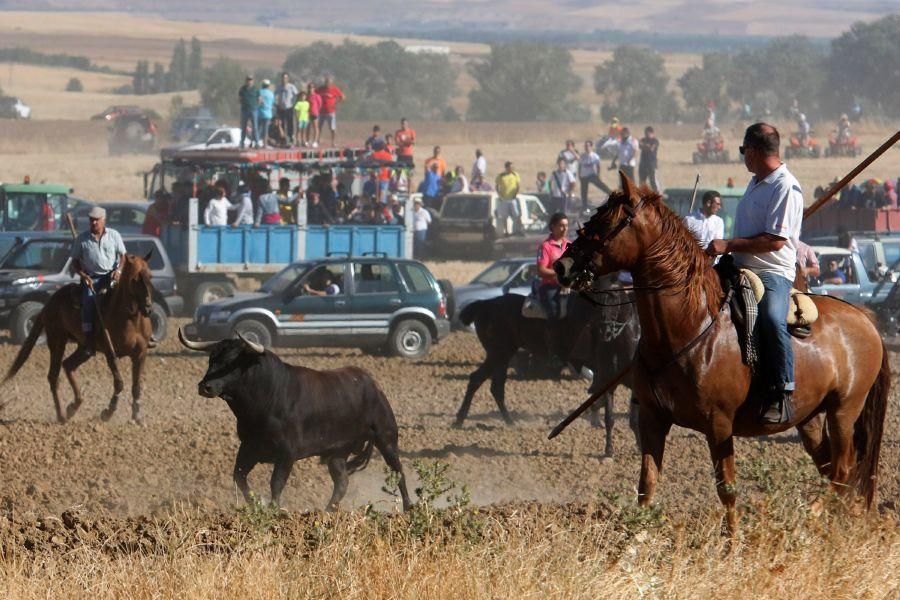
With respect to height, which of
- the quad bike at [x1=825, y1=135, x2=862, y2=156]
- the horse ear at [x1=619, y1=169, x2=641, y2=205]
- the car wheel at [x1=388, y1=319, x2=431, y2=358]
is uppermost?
the horse ear at [x1=619, y1=169, x2=641, y2=205]

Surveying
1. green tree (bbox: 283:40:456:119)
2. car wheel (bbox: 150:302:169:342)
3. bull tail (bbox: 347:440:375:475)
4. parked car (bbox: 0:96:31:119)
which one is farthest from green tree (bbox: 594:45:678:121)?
bull tail (bbox: 347:440:375:475)

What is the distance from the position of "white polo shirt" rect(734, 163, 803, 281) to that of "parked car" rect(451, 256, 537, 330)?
15033 millimetres

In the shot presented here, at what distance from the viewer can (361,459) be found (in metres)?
11.3

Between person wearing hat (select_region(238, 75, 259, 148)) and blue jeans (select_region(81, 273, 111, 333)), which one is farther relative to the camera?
person wearing hat (select_region(238, 75, 259, 148))

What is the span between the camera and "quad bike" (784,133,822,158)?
61.3 metres

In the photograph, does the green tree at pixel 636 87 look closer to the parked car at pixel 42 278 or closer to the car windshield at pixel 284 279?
the parked car at pixel 42 278

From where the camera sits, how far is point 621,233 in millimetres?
8039

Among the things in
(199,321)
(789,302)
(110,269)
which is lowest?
(199,321)

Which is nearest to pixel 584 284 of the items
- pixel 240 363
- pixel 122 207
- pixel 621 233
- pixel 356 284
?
pixel 621 233

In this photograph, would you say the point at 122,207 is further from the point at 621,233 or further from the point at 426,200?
the point at 621,233

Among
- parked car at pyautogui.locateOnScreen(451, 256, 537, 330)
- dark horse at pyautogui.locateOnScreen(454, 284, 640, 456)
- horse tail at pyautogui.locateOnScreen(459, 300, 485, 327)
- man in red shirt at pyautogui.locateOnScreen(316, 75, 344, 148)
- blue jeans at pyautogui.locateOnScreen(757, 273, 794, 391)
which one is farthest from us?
man in red shirt at pyautogui.locateOnScreen(316, 75, 344, 148)

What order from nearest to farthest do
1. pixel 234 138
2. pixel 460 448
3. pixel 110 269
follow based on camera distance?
pixel 460 448
pixel 110 269
pixel 234 138

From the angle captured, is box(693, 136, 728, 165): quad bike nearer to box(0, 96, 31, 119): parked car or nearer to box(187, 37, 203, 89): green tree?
box(0, 96, 31, 119): parked car

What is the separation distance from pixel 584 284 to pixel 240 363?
3.53 metres
